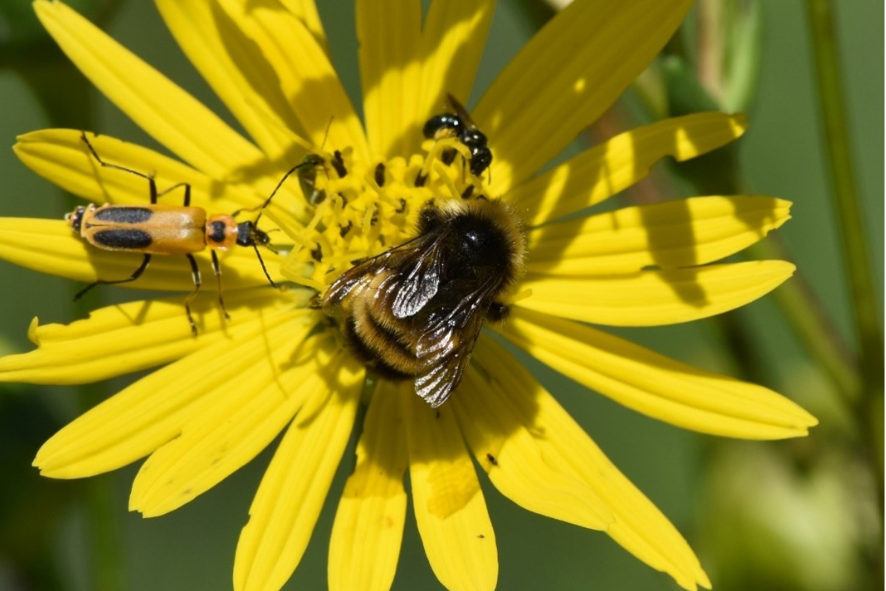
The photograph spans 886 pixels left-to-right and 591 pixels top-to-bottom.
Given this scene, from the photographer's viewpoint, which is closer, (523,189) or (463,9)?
(463,9)

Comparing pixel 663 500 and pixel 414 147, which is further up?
pixel 414 147

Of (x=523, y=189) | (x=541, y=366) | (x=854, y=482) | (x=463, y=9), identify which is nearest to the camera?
(x=463, y=9)

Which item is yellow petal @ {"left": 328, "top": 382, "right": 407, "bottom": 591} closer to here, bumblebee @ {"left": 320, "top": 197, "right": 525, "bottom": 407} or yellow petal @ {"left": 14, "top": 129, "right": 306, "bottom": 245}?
bumblebee @ {"left": 320, "top": 197, "right": 525, "bottom": 407}

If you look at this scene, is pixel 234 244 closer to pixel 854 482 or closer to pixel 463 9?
pixel 463 9

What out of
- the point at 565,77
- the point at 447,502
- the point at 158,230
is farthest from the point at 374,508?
the point at 565,77

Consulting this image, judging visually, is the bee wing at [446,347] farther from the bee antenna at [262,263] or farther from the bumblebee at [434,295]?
the bee antenna at [262,263]

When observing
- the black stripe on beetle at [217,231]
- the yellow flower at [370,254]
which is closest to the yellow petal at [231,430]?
the yellow flower at [370,254]

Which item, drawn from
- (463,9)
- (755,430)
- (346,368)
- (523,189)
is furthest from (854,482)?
(463,9)
